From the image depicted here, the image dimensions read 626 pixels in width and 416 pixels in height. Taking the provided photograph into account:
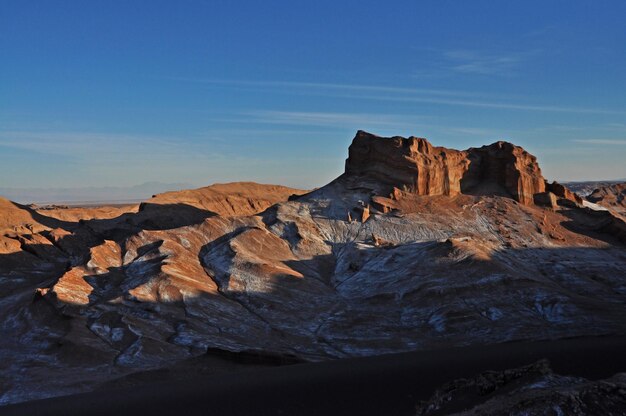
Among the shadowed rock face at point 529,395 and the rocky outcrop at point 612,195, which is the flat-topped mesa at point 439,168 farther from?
the shadowed rock face at point 529,395

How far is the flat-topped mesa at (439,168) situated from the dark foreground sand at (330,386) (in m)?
40.1

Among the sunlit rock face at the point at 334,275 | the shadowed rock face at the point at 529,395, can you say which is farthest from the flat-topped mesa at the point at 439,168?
the shadowed rock face at the point at 529,395

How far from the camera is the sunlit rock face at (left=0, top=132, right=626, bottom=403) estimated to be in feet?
191

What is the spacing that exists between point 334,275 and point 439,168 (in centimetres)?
2319

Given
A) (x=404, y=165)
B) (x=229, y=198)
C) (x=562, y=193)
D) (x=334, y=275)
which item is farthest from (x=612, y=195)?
(x=334, y=275)

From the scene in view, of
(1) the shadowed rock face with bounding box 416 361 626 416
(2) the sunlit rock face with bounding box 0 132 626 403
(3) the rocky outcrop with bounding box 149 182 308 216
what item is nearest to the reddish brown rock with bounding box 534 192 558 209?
(2) the sunlit rock face with bounding box 0 132 626 403

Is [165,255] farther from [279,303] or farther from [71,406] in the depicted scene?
[71,406]

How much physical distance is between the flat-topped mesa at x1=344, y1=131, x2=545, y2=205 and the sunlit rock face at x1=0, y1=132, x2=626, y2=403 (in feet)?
0.58

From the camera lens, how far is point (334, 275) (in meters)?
77.6

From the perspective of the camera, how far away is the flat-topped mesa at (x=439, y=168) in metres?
91.1

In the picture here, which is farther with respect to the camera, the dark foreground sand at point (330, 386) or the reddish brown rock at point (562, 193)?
the reddish brown rock at point (562, 193)

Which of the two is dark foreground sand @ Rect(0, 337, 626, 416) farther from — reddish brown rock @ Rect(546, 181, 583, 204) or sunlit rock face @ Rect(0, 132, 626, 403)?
reddish brown rock @ Rect(546, 181, 583, 204)

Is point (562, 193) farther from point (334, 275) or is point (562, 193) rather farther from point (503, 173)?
point (334, 275)

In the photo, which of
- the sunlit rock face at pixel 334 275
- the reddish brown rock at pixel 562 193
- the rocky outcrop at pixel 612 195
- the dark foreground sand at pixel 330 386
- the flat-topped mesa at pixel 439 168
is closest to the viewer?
the dark foreground sand at pixel 330 386
